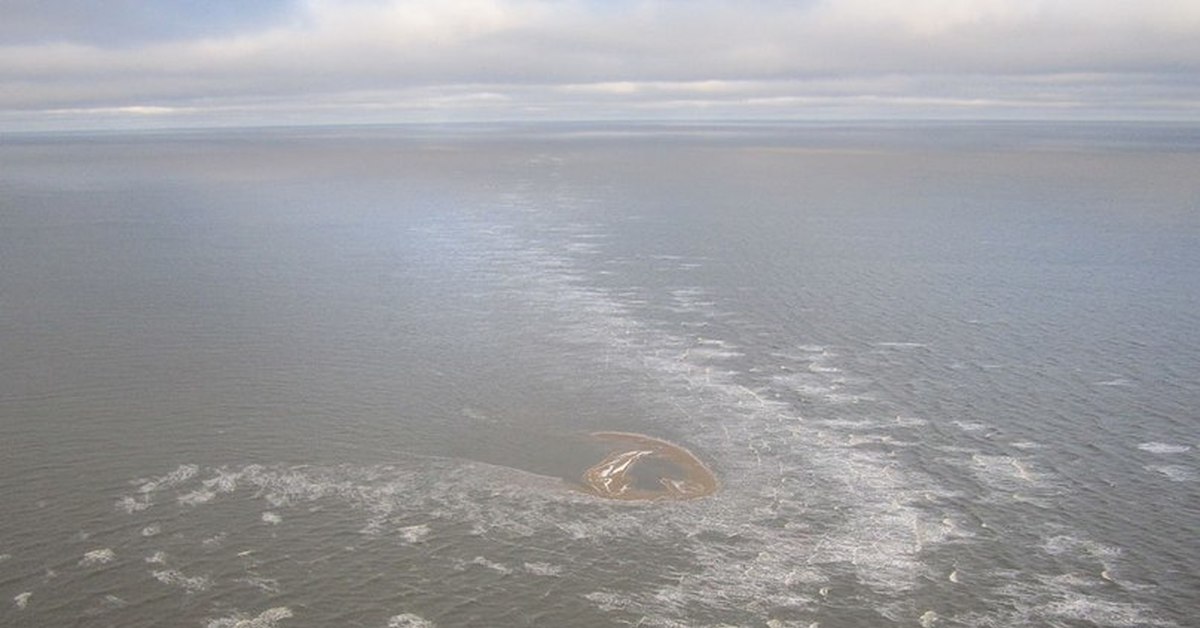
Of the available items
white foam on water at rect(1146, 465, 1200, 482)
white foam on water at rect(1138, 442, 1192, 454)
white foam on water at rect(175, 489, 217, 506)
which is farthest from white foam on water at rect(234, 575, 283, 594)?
white foam on water at rect(1138, 442, 1192, 454)

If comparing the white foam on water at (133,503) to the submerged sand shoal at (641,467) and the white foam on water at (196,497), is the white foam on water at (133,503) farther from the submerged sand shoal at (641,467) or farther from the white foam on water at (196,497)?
the submerged sand shoal at (641,467)

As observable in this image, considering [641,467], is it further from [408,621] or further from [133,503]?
[133,503]

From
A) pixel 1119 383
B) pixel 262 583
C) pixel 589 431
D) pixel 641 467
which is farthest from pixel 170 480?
pixel 1119 383

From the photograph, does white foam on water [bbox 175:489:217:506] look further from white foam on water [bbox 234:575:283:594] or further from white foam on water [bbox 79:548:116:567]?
white foam on water [bbox 234:575:283:594]

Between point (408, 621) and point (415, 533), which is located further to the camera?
point (415, 533)

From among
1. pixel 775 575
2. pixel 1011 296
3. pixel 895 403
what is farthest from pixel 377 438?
pixel 1011 296
